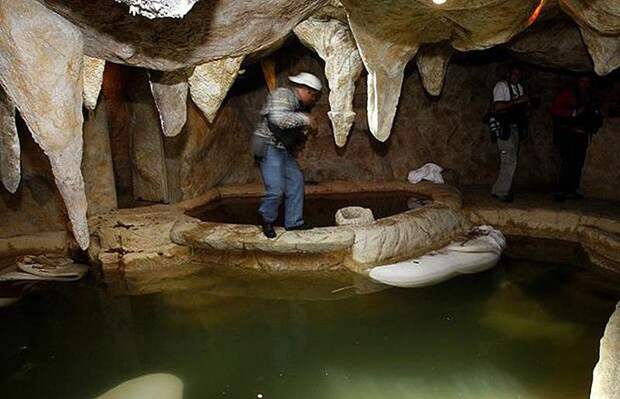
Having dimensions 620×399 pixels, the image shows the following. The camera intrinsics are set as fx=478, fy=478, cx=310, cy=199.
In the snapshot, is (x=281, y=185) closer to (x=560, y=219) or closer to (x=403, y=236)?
(x=403, y=236)

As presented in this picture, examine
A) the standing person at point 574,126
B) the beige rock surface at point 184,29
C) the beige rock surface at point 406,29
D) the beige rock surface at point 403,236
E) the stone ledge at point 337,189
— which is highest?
the beige rock surface at point 406,29

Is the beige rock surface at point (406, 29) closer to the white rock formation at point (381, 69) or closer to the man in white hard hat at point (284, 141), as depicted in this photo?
the white rock formation at point (381, 69)

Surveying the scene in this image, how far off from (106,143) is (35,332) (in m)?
2.84

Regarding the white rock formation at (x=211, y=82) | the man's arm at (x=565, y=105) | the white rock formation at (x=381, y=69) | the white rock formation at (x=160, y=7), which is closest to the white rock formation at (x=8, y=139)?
the white rock formation at (x=211, y=82)

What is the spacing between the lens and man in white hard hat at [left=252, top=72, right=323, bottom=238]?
16.0 feet

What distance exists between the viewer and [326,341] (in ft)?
13.7

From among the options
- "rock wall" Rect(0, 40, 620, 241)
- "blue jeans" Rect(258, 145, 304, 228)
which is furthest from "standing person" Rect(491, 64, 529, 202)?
"blue jeans" Rect(258, 145, 304, 228)

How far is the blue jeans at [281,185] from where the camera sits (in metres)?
5.14

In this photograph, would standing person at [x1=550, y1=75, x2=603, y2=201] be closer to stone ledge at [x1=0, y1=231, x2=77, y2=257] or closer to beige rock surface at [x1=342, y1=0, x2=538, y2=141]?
beige rock surface at [x1=342, y1=0, x2=538, y2=141]

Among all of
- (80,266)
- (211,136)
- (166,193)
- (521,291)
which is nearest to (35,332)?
(80,266)

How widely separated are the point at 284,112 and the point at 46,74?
101 inches

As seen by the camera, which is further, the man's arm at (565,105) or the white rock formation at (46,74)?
the man's arm at (565,105)

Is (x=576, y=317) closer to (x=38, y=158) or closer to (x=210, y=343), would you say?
(x=210, y=343)

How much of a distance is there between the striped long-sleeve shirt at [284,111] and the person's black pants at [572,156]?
13.4 feet
